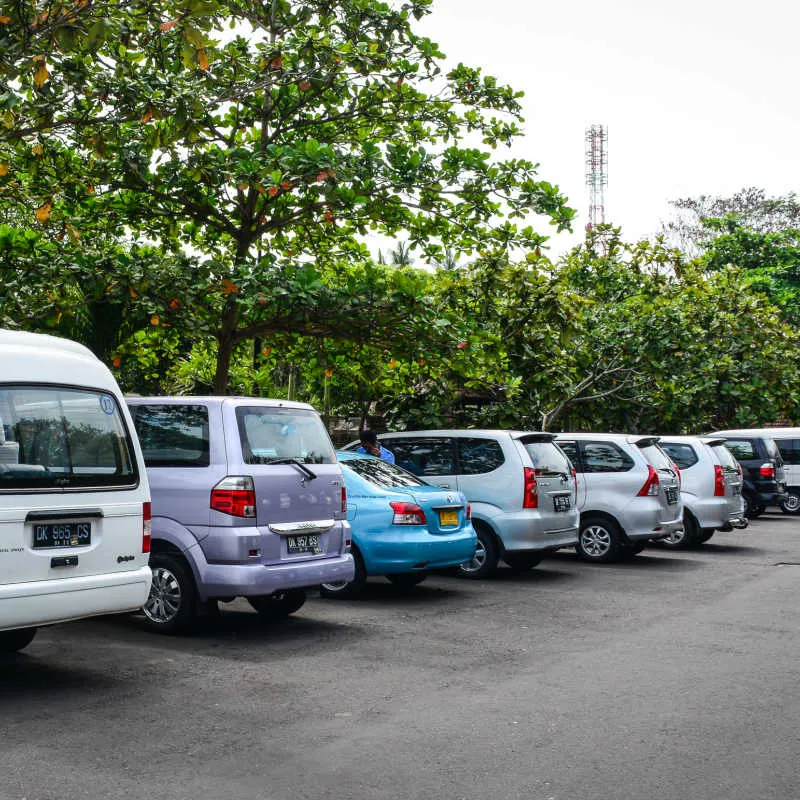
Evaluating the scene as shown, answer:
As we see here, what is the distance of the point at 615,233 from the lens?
24.5 m

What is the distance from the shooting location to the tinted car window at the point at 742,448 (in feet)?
72.2

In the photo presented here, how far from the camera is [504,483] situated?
12.4 m

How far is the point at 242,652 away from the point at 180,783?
3126mm

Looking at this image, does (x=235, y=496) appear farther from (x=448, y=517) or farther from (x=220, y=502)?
(x=448, y=517)

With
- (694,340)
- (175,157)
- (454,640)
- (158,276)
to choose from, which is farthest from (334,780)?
(694,340)

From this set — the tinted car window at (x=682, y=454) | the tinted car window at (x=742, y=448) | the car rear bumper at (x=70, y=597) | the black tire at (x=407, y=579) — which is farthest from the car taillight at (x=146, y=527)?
the tinted car window at (x=742, y=448)

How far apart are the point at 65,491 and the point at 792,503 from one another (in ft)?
72.3

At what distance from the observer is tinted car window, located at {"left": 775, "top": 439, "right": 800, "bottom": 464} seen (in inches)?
961

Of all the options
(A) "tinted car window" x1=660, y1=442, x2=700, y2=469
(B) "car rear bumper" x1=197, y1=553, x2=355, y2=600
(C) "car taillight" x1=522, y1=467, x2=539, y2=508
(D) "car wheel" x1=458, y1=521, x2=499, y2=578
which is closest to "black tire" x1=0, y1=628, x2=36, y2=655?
(B) "car rear bumper" x1=197, y1=553, x2=355, y2=600

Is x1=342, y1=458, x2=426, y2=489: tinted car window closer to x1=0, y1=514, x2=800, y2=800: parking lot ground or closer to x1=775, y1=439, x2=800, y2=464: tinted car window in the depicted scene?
x1=0, y1=514, x2=800, y2=800: parking lot ground

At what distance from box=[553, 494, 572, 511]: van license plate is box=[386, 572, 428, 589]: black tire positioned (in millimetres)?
1920

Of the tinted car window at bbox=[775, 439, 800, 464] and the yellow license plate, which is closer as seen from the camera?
the yellow license plate

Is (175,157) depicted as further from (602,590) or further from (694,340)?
(694,340)

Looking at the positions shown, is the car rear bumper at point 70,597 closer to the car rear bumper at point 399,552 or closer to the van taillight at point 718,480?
the car rear bumper at point 399,552
